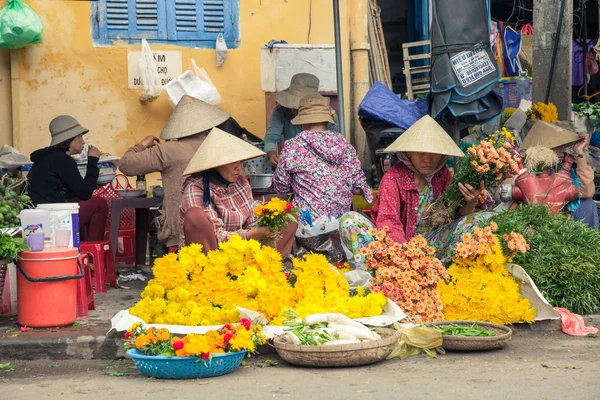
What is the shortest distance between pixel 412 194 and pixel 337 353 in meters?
1.98

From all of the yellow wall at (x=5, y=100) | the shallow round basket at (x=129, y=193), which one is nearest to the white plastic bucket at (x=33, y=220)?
the shallow round basket at (x=129, y=193)

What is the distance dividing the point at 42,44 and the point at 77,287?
4.03 metres

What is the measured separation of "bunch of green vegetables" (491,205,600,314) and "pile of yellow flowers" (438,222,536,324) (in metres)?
0.28

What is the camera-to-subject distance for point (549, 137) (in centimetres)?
744

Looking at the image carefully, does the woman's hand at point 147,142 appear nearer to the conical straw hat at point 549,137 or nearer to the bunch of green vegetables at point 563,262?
the bunch of green vegetables at point 563,262

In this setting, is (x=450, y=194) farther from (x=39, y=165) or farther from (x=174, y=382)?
(x=39, y=165)

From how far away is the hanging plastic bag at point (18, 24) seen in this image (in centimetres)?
907

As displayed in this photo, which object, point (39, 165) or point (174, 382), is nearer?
point (174, 382)

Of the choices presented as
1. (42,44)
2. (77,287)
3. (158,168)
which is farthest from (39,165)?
(42,44)

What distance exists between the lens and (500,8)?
15547mm

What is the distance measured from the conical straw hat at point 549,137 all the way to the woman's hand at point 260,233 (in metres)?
2.51

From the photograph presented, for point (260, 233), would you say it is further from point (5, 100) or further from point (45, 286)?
point (5, 100)

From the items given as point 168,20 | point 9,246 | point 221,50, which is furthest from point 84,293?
point 168,20

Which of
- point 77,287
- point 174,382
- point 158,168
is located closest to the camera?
point 174,382
